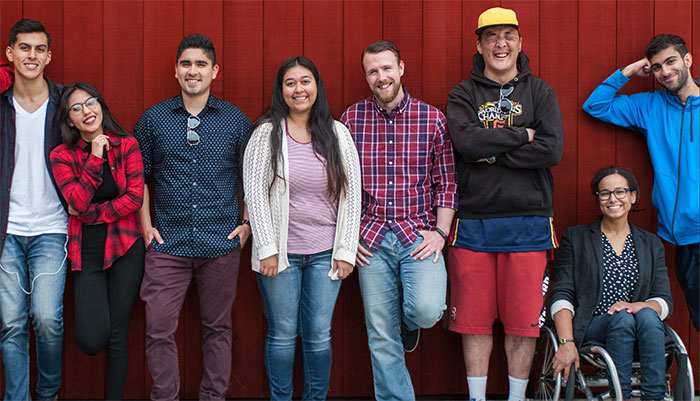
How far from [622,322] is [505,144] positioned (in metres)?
1.05

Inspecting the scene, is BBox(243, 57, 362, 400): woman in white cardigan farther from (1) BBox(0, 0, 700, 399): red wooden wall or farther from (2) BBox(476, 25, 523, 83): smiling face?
(2) BBox(476, 25, 523, 83): smiling face

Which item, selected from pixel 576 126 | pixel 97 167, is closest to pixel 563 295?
pixel 576 126

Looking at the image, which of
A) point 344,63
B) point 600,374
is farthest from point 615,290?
point 344,63

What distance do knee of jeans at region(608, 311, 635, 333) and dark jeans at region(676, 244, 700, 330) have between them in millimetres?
646

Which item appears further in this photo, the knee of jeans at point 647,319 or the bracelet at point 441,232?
the bracelet at point 441,232

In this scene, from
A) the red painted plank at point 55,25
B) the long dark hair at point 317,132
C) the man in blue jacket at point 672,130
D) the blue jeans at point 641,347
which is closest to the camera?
the blue jeans at point 641,347

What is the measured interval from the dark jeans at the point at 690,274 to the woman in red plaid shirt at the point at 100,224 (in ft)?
9.81

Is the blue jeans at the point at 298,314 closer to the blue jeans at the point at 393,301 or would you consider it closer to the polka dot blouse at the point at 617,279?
the blue jeans at the point at 393,301

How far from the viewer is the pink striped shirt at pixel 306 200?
303cm

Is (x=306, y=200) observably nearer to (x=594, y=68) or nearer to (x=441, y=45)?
(x=441, y=45)

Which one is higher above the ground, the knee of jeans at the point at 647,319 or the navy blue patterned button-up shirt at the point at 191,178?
the navy blue patterned button-up shirt at the point at 191,178

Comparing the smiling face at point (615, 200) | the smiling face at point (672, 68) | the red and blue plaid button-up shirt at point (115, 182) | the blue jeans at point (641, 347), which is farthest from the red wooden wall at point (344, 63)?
the blue jeans at point (641, 347)

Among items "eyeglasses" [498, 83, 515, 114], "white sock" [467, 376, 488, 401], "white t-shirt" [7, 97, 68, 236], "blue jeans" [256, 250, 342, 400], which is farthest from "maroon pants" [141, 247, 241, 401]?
"eyeglasses" [498, 83, 515, 114]

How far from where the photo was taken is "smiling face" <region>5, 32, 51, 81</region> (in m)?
3.16
